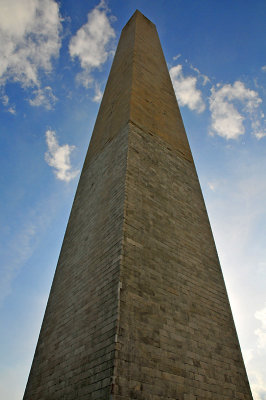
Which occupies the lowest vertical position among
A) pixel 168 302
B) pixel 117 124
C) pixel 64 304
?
pixel 168 302

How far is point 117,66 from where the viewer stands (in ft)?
46.1

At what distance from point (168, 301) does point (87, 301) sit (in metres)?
1.66

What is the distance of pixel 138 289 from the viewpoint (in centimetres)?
570

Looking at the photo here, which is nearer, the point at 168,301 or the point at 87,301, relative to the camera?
the point at 168,301

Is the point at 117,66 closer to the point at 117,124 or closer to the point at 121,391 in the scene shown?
the point at 117,124

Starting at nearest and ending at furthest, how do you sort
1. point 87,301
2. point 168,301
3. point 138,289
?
point 138,289 → point 168,301 → point 87,301

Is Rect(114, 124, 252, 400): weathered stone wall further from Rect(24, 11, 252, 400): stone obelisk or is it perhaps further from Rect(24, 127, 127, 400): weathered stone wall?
Rect(24, 127, 127, 400): weathered stone wall

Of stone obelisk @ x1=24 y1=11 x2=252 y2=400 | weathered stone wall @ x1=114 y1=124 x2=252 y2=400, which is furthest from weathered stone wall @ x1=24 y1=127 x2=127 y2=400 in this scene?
weathered stone wall @ x1=114 y1=124 x2=252 y2=400

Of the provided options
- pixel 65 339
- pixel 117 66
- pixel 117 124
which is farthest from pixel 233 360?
pixel 117 66

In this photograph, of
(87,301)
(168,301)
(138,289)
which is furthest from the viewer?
(87,301)

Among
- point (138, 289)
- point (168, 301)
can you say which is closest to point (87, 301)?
point (138, 289)

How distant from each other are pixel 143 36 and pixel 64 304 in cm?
1325

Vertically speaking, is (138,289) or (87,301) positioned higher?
(87,301)

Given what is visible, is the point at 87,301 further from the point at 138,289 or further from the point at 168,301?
the point at 168,301
